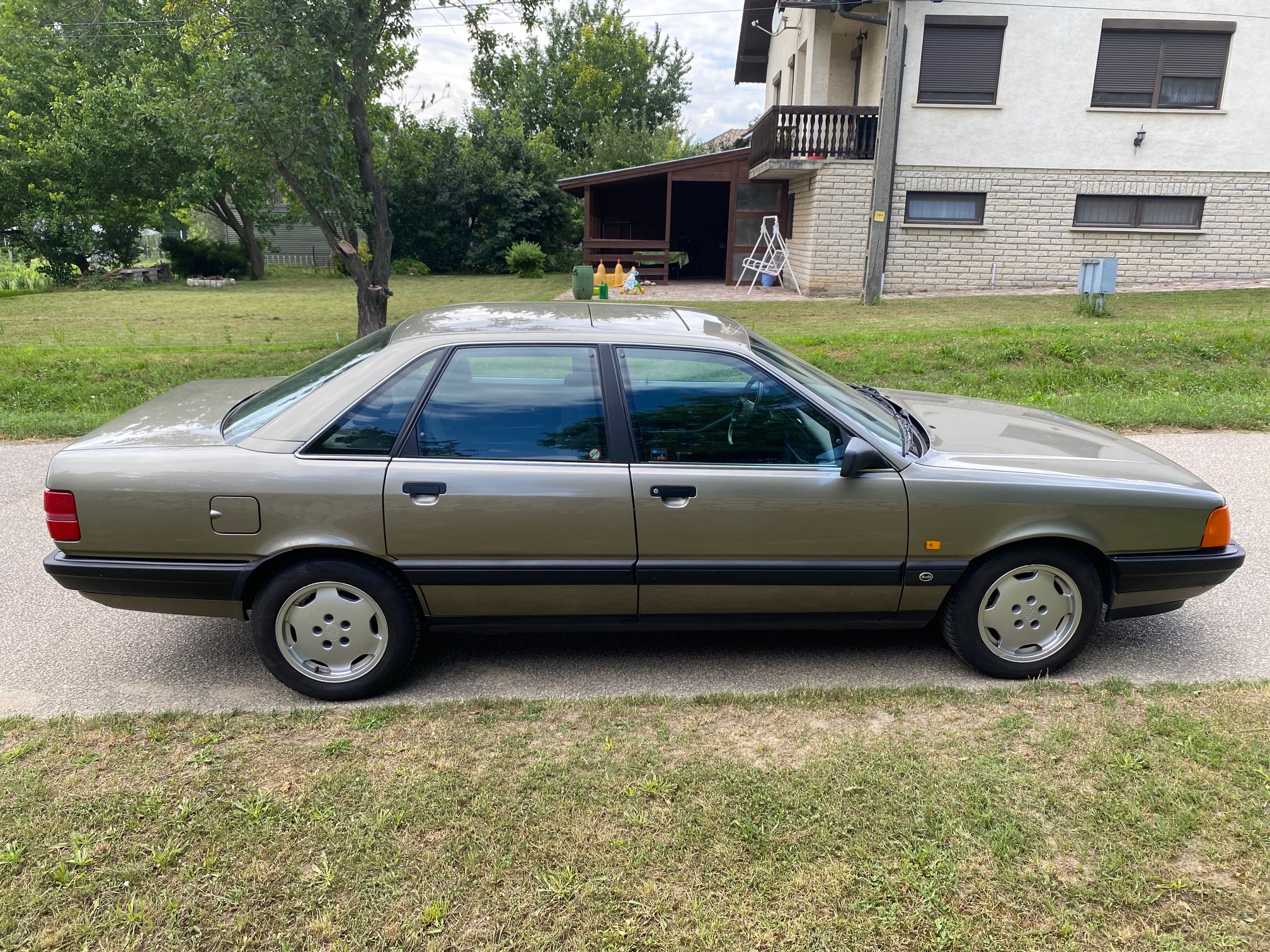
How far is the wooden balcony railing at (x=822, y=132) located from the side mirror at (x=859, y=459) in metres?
16.6

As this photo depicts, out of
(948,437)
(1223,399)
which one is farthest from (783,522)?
(1223,399)

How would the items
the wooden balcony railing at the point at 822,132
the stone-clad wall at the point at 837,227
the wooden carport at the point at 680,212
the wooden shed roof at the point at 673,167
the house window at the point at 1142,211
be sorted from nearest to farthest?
the house window at the point at 1142,211, the wooden balcony railing at the point at 822,132, the stone-clad wall at the point at 837,227, the wooden shed roof at the point at 673,167, the wooden carport at the point at 680,212

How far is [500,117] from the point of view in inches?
1515

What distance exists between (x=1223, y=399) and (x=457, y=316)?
824 centimetres

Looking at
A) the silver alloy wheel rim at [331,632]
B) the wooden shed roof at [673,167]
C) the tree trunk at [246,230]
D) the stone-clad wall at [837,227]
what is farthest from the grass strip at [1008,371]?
the tree trunk at [246,230]

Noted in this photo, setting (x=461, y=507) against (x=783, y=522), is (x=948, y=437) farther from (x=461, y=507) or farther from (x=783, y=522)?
(x=461, y=507)

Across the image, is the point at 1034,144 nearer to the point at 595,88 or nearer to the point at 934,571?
the point at 934,571

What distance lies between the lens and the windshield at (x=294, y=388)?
382 cm

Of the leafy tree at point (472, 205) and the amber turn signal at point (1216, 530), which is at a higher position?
the leafy tree at point (472, 205)

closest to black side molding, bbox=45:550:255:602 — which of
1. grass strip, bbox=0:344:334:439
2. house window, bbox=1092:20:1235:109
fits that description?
grass strip, bbox=0:344:334:439

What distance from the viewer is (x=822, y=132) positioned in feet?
61.6

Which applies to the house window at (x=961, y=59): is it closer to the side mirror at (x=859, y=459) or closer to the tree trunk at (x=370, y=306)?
the tree trunk at (x=370, y=306)

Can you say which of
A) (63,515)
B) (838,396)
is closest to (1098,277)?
(838,396)

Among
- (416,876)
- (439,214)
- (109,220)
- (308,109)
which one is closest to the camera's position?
(416,876)
